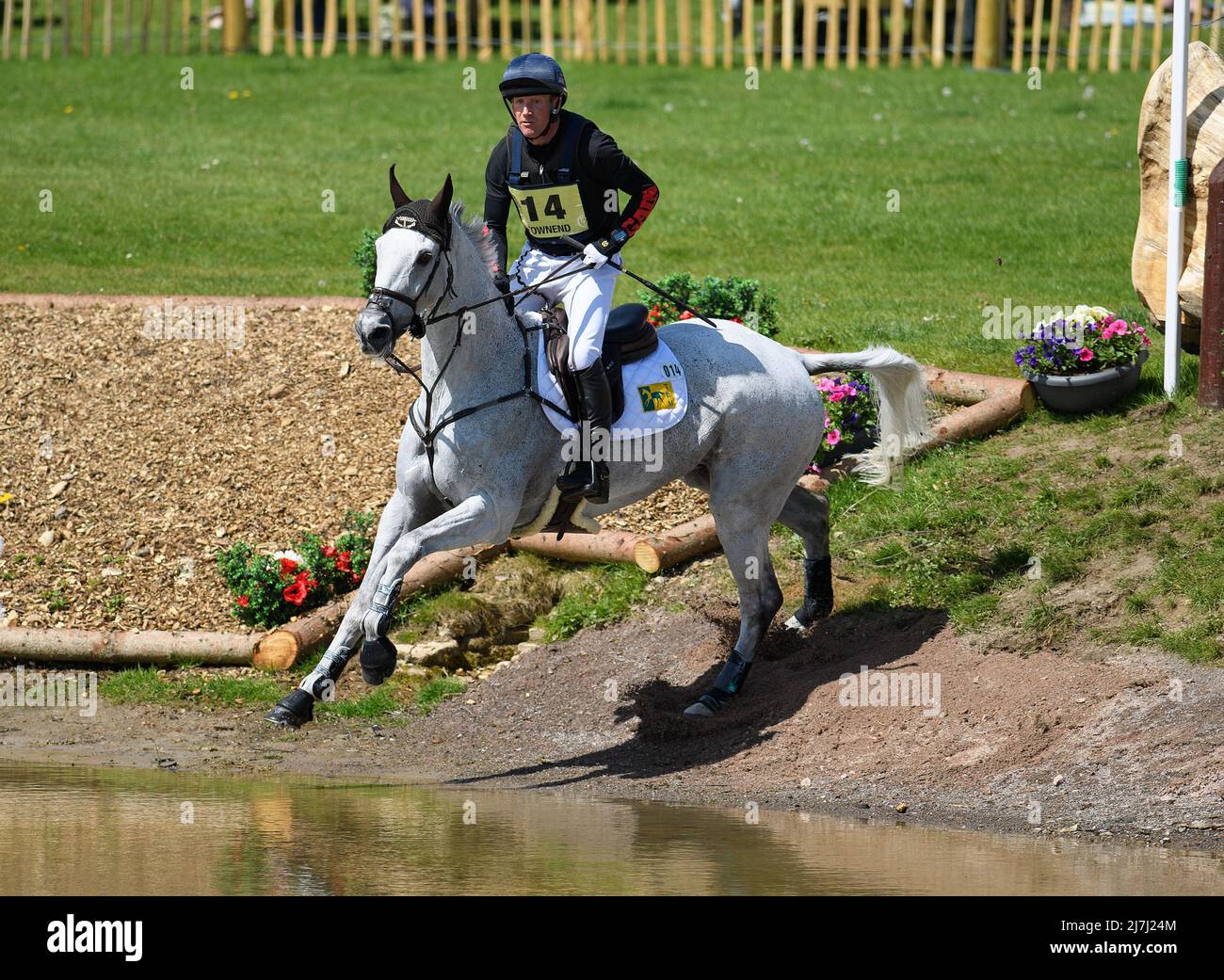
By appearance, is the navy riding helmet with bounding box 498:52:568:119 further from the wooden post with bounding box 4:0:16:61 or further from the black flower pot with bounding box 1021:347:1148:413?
the wooden post with bounding box 4:0:16:61

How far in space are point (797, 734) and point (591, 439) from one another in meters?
1.93

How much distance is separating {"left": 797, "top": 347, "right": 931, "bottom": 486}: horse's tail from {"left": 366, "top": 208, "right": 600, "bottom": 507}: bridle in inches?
75.4

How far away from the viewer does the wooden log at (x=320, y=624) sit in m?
10.2

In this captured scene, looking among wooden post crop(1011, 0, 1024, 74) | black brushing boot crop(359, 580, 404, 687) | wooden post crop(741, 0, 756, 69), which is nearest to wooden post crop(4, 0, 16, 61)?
wooden post crop(741, 0, 756, 69)

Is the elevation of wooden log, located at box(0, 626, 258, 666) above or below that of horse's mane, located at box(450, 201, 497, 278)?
below

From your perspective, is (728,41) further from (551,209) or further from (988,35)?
(551,209)

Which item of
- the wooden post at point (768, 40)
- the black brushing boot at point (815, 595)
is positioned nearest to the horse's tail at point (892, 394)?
the black brushing boot at point (815, 595)

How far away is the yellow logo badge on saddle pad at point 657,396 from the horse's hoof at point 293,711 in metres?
2.32

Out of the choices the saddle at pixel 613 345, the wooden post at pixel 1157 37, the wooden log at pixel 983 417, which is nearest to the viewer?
the saddle at pixel 613 345

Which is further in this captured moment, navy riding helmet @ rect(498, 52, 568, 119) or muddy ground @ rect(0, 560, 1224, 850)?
navy riding helmet @ rect(498, 52, 568, 119)

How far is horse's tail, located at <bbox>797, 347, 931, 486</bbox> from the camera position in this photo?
1001 cm

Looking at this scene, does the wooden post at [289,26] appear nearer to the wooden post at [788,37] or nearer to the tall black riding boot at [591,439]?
the wooden post at [788,37]

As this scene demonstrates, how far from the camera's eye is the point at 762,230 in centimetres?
1852

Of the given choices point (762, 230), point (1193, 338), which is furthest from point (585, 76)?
point (1193, 338)
